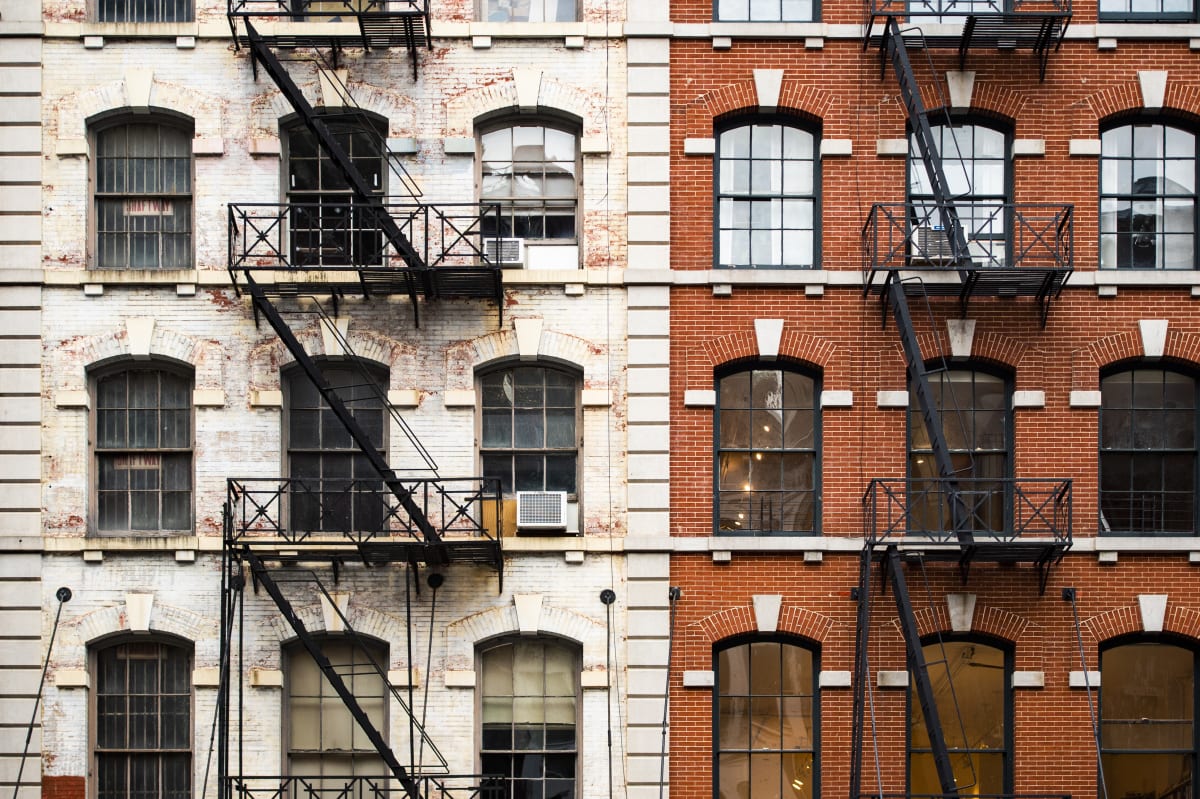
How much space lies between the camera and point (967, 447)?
58.5 ft

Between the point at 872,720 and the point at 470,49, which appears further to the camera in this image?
the point at 470,49

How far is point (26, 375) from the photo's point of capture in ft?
57.6

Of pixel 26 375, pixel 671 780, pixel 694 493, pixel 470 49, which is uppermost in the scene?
pixel 470 49

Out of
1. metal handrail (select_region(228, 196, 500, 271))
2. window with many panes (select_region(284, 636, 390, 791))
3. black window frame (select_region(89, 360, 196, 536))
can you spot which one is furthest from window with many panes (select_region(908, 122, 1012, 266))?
black window frame (select_region(89, 360, 196, 536))

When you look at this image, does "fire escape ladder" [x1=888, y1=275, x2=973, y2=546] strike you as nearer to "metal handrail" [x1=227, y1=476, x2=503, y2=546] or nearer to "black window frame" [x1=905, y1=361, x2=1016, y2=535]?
"black window frame" [x1=905, y1=361, x2=1016, y2=535]

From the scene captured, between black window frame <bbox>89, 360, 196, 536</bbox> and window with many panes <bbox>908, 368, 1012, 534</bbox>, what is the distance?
867 centimetres

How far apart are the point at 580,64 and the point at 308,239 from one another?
3.97 meters

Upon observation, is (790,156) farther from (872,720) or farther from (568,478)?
(872,720)

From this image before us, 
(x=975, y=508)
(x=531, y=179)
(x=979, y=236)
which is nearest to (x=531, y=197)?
(x=531, y=179)

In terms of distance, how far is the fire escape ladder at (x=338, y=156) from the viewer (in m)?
17.1

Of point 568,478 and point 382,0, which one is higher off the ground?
point 382,0

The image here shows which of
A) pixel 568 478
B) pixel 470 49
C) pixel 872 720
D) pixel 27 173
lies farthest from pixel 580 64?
pixel 872 720

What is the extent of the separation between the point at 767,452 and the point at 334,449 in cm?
521

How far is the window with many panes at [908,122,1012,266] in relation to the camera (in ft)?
59.2
